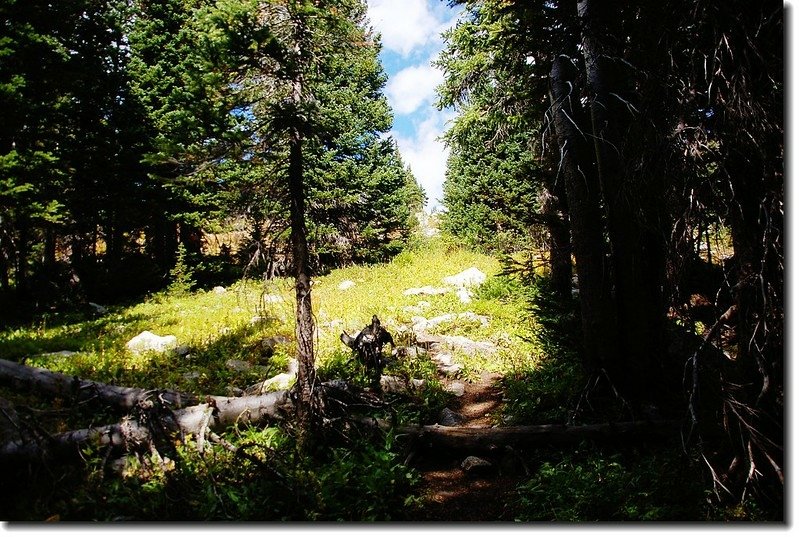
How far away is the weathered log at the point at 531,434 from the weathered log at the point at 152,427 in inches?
72.2

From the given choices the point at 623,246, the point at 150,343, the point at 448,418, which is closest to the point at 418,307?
the point at 448,418

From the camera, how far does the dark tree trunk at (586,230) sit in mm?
6754

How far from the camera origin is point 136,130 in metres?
18.0

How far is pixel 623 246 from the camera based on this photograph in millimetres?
6453

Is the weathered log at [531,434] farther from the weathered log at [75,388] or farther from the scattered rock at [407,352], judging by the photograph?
the scattered rock at [407,352]

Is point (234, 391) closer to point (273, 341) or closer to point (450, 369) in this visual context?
point (273, 341)

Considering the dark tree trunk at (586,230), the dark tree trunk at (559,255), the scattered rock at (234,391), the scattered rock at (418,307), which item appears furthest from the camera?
the scattered rock at (418,307)

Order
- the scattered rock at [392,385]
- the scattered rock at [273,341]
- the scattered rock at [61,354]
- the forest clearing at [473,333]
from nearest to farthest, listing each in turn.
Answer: the forest clearing at [473,333]
the scattered rock at [392,385]
the scattered rock at [61,354]
the scattered rock at [273,341]

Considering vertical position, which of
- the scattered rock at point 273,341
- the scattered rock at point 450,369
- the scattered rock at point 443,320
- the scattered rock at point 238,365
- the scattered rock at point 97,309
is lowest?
the scattered rock at point 450,369

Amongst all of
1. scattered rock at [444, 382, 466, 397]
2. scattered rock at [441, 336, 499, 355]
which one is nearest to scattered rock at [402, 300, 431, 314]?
scattered rock at [441, 336, 499, 355]

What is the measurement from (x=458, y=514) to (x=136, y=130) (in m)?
19.4

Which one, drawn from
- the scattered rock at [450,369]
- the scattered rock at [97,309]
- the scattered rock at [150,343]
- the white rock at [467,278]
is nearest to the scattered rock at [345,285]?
the white rock at [467,278]

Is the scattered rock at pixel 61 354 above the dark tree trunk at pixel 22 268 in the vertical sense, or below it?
below

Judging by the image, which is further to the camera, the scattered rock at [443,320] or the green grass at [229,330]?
the scattered rock at [443,320]
